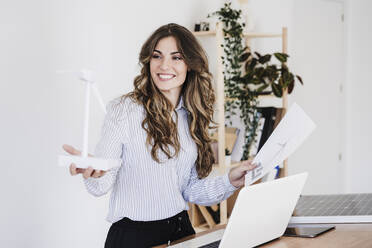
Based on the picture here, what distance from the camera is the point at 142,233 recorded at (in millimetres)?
1620

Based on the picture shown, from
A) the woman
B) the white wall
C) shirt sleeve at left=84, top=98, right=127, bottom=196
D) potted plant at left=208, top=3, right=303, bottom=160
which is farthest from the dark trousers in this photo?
the white wall

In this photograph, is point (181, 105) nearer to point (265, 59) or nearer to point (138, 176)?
point (138, 176)

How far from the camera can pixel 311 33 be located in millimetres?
4805

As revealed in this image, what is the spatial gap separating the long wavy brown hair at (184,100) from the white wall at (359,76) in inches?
144

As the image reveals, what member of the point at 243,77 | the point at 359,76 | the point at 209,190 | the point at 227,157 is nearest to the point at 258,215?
the point at 209,190

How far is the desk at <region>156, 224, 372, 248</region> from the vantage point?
1.38 metres

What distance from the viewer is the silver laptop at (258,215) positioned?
119 centimetres

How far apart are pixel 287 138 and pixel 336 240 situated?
353 millimetres

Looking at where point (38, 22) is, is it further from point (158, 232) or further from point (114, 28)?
point (158, 232)

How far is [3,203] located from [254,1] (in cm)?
298

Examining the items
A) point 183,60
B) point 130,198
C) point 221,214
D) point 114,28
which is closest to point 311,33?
point 221,214

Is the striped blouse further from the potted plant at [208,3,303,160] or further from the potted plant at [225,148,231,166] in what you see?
the potted plant at [208,3,303,160]

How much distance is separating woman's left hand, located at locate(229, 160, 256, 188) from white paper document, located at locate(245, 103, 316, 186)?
10 centimetres

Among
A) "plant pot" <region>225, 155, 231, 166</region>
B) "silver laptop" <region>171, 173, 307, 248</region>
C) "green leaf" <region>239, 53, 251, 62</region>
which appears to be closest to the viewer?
"silver laptop" <region>171, 173, 307, 248</region>
